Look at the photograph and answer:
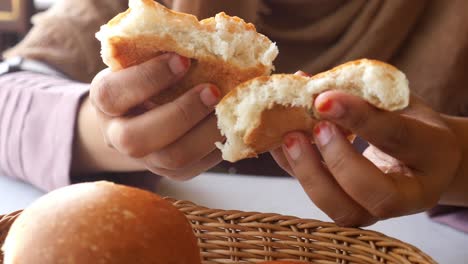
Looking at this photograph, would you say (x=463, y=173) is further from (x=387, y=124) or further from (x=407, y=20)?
(x=407, y=20)

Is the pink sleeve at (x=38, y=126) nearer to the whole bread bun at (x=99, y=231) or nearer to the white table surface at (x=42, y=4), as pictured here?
the whole bread bun at (x=99, y=231)

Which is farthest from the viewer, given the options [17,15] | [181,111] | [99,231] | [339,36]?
[17,15]

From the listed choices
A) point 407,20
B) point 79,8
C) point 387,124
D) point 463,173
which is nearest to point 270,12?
point 407,20

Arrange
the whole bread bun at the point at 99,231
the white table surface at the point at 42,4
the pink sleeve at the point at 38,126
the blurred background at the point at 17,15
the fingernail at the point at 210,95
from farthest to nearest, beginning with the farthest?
the white table surface at the point at 42,4 → the blurred background at the point at 17,15 → the pink sleeve at the point at 38,126 → the fingernail at the point at 210,95 → the whole bread bun at the point at 99,231

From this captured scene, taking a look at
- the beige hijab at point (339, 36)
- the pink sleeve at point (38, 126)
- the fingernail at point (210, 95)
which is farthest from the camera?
the beige hijab at point (339, 36)

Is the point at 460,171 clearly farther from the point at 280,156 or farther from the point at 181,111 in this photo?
the point at 181,111

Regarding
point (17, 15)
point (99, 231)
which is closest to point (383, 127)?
point (99, 231)

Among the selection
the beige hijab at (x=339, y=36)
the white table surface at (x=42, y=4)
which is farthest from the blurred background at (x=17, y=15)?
the beige hijab at (x=339, y=36)
